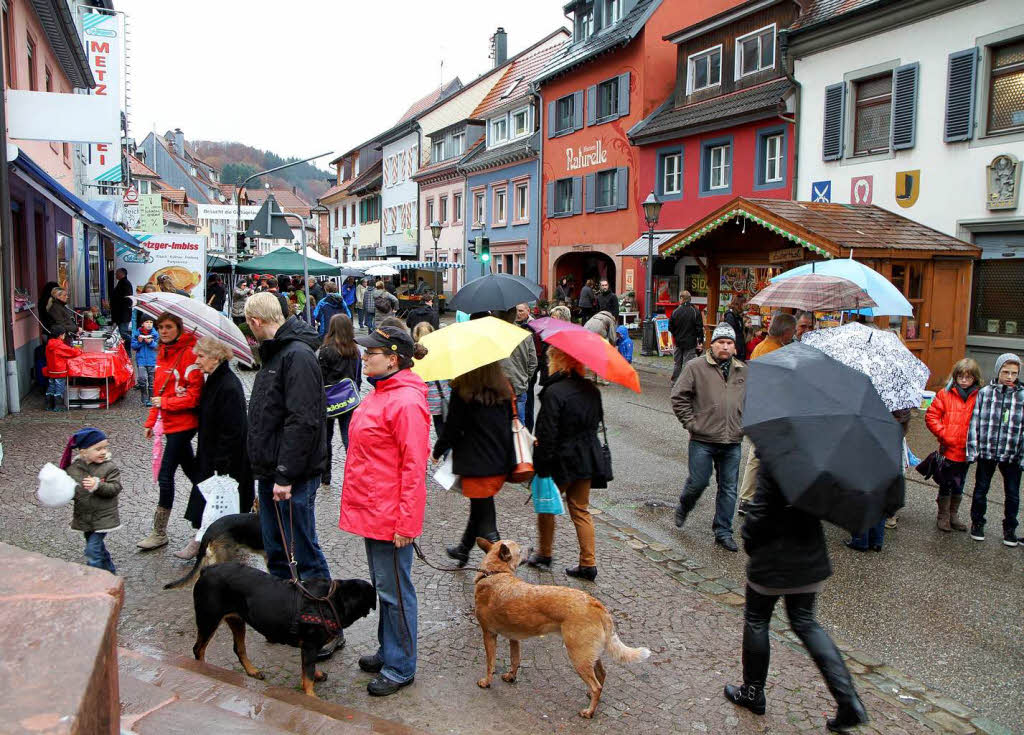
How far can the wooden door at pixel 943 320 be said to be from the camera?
14.7m

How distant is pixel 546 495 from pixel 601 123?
23.4 metres

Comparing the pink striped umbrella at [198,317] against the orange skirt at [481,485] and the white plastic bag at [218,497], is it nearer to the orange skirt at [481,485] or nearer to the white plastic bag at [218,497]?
the white plastic bag at [218,497]

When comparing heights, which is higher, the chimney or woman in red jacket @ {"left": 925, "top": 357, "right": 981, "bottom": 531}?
the chimney

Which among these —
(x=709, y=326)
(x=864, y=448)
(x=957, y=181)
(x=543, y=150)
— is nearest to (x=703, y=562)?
(x=864, y=448)

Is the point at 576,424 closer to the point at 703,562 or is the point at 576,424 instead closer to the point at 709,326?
the point at 703,562

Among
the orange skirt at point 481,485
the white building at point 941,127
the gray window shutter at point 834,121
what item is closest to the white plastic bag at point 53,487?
the orange skirt at point 481,485

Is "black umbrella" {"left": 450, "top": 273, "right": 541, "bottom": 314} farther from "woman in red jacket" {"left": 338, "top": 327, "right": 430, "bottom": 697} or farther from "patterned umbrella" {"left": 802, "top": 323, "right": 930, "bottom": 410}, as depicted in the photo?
"woman in red jacket" {"left": 338, "top": 327, "right": 430, "bottom": 697}

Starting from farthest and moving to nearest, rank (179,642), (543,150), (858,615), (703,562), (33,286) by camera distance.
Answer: (543,150) → (33,286) → (703,562) → (858,615) → (179,642)

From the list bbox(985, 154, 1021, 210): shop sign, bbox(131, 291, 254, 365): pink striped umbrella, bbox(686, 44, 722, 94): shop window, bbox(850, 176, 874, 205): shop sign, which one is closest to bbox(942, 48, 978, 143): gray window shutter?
bbox(985, 154, 1021, 210): shop sign

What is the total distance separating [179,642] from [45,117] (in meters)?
9.75

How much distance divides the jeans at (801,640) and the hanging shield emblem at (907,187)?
13.8m

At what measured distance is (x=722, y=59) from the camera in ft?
72.5

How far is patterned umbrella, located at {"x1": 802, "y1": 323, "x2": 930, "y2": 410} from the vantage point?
6.64 meters

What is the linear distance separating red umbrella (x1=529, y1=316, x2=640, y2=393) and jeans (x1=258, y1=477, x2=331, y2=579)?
1.73m
